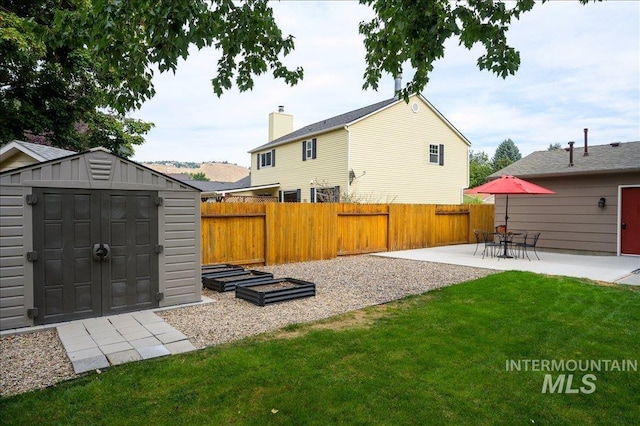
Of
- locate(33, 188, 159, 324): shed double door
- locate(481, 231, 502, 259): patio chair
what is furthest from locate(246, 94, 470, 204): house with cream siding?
locate(33, 188, 159, 324): shed double door

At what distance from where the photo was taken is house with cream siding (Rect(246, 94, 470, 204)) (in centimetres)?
1786

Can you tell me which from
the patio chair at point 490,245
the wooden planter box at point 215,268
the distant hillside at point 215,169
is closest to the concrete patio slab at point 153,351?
the wooden planter box at point 215,268

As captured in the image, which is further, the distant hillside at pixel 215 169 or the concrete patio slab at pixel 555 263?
the distant hillside at pixel 215 169

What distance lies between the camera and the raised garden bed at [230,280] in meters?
7.09

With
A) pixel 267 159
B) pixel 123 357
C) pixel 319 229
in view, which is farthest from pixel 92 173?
pixel 267 159

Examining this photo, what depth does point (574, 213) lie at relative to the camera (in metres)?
12.1

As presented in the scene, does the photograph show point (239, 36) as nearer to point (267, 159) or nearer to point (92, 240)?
point (92, 240)

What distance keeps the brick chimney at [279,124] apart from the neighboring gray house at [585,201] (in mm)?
15164

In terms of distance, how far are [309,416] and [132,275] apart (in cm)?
378

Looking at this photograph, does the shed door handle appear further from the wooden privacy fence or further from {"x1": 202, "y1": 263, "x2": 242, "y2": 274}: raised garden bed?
the wooden privacy fence

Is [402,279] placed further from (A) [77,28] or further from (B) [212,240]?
(A) [77,28]

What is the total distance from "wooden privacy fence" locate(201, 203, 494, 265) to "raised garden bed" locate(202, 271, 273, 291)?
1671 mm

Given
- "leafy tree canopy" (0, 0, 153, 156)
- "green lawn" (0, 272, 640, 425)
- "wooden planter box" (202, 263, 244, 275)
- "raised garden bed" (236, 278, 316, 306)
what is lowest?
"green lawn" (0, 272, 640, 425)

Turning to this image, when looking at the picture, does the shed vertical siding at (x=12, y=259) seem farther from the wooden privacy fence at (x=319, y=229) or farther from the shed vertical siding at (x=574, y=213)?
the shed vertical siding at (x=574, y=213)
